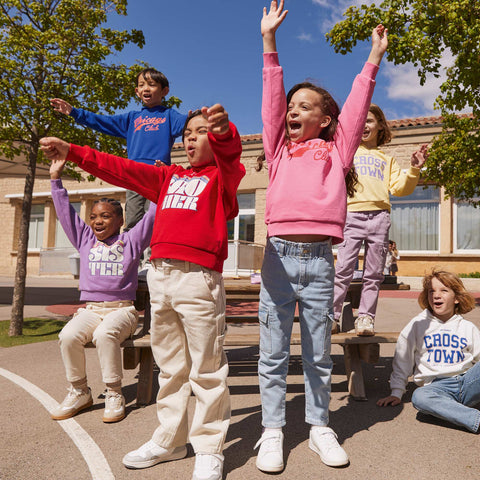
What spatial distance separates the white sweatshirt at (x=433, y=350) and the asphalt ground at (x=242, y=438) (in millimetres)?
301

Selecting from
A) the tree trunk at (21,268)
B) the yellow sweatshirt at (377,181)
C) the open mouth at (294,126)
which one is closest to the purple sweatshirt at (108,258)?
the open mouth at (294,126)

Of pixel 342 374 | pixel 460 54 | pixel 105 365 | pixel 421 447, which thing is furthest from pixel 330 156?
pixel 460 54

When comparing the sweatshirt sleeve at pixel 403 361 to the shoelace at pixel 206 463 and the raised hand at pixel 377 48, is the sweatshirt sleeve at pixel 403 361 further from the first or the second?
the raised hand at pixel 377 48

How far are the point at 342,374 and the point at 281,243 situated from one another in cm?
251

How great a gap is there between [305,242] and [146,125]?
245 cm

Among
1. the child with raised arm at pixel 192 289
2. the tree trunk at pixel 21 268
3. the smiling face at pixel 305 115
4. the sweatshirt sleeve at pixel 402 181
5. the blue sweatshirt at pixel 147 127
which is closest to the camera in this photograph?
the child with raised arm at pixel 192 289

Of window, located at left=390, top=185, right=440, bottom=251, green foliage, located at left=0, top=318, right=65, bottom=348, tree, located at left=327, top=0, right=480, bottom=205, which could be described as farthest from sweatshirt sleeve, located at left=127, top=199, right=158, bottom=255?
window, located at left=390, top=185, right=440, bottom=251

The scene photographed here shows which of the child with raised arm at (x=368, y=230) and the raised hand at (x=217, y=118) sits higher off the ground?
the raised hand at (x=217, y=118)

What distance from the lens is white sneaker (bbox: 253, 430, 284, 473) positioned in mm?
2371

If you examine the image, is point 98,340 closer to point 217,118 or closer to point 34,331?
point 217,118

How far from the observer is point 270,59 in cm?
261

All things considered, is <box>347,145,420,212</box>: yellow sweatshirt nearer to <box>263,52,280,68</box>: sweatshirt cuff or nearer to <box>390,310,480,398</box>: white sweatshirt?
<box>390,310,480,398</box>: white sweatshirt

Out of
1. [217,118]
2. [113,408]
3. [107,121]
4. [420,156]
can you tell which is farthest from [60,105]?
[420,156]

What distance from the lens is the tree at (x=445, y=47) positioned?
26.1ft
